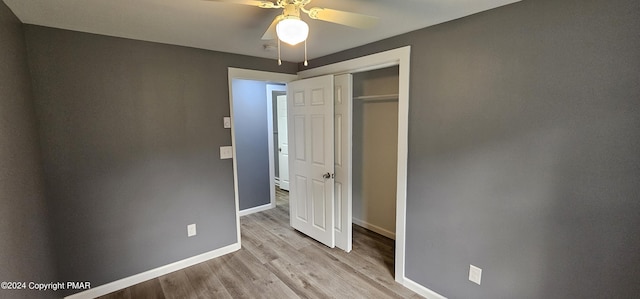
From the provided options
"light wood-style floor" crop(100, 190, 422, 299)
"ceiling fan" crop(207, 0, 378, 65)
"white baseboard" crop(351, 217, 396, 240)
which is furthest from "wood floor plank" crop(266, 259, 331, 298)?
"ceiling fan" crop(207, 0, 378, 65)

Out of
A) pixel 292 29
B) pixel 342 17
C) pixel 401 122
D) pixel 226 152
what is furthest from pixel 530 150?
pixel 226 152

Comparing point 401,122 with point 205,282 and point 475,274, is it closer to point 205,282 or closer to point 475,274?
point 475,274

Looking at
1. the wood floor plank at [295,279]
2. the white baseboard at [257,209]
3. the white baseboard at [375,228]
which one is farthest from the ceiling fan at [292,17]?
the white baseboard at [257,209]

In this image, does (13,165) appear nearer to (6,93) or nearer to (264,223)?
(6,93)

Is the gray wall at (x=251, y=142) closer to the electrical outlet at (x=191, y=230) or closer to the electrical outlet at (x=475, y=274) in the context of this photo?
the electrical outlet at (x=191, y=230)

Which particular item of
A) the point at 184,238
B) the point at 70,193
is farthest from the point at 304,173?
the point at 70,193

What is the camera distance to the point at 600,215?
138 cm

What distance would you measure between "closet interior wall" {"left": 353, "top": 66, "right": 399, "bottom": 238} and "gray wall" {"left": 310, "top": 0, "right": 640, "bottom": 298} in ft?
3.15

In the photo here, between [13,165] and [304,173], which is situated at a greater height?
[13,165]

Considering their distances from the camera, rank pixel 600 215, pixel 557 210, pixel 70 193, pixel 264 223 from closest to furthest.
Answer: pixel 600 215 < pixel 557 210 < pixel 70 193 < pixel 264 223

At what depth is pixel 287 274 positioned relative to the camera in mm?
2537

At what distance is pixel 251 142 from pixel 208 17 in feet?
7.82

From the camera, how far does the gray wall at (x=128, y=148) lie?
2.00m

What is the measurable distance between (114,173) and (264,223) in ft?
6.48
